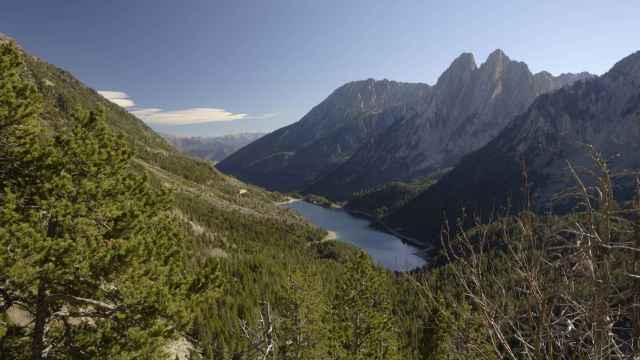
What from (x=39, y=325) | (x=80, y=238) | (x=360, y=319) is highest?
(x=80, y=238)

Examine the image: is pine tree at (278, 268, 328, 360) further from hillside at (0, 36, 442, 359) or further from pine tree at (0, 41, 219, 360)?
pine tree at (0, 41, 219, 360)

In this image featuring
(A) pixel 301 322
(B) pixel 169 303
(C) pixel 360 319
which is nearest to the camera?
(B) pixel 169 303

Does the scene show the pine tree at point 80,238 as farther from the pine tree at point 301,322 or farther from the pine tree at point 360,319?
the pine tree at point 360,319

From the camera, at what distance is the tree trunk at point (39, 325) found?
13.8m

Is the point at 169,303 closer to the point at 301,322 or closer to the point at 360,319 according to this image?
the point at 301,322

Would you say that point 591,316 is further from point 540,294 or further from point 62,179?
point 62,179

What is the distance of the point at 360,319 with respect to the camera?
36.4 metres

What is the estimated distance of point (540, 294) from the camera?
15.0 ft

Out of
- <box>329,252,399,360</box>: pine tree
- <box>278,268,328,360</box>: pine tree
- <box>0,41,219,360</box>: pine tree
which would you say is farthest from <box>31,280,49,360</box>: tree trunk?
<box>329,252,399,360</box>: pine tree

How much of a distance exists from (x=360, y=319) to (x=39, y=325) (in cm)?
2696

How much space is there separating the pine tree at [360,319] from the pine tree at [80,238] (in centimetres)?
2239

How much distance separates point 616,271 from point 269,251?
138163 millimetres

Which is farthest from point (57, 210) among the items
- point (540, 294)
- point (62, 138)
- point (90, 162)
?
point (540, 294)

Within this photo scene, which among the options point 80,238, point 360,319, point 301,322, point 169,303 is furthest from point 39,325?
point 360,319
